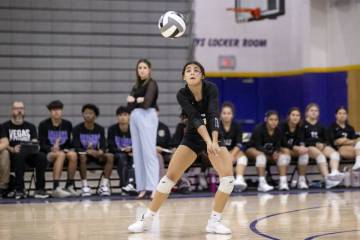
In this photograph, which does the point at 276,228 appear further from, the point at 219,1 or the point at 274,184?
the point at 219,1

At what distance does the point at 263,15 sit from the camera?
55.8 feet

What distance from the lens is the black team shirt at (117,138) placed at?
42.8 feet

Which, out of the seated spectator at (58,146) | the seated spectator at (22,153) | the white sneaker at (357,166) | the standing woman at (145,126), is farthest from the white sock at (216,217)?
the white sneaker at (357,166)

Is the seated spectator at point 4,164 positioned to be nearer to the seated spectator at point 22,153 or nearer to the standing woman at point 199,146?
the seated spectator at point 22,153

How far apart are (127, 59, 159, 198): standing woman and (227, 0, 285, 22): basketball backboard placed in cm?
632

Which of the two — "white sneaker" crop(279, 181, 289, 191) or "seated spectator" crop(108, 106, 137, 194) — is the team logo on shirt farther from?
"white sneaker" crop(279, 181, 289, 191)

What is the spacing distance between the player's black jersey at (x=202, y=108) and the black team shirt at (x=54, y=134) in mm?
5554

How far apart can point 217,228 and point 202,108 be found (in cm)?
125

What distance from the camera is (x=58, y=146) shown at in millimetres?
12500

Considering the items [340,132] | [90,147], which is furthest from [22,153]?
[340,132]

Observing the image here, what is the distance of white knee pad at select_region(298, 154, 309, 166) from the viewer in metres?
13.5

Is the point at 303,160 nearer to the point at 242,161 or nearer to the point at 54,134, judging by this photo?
the point at 242,161

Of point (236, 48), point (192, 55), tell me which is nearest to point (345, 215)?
point (192, 55)

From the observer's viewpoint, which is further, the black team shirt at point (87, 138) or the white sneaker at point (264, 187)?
the white sneaker at point (264, 187)
